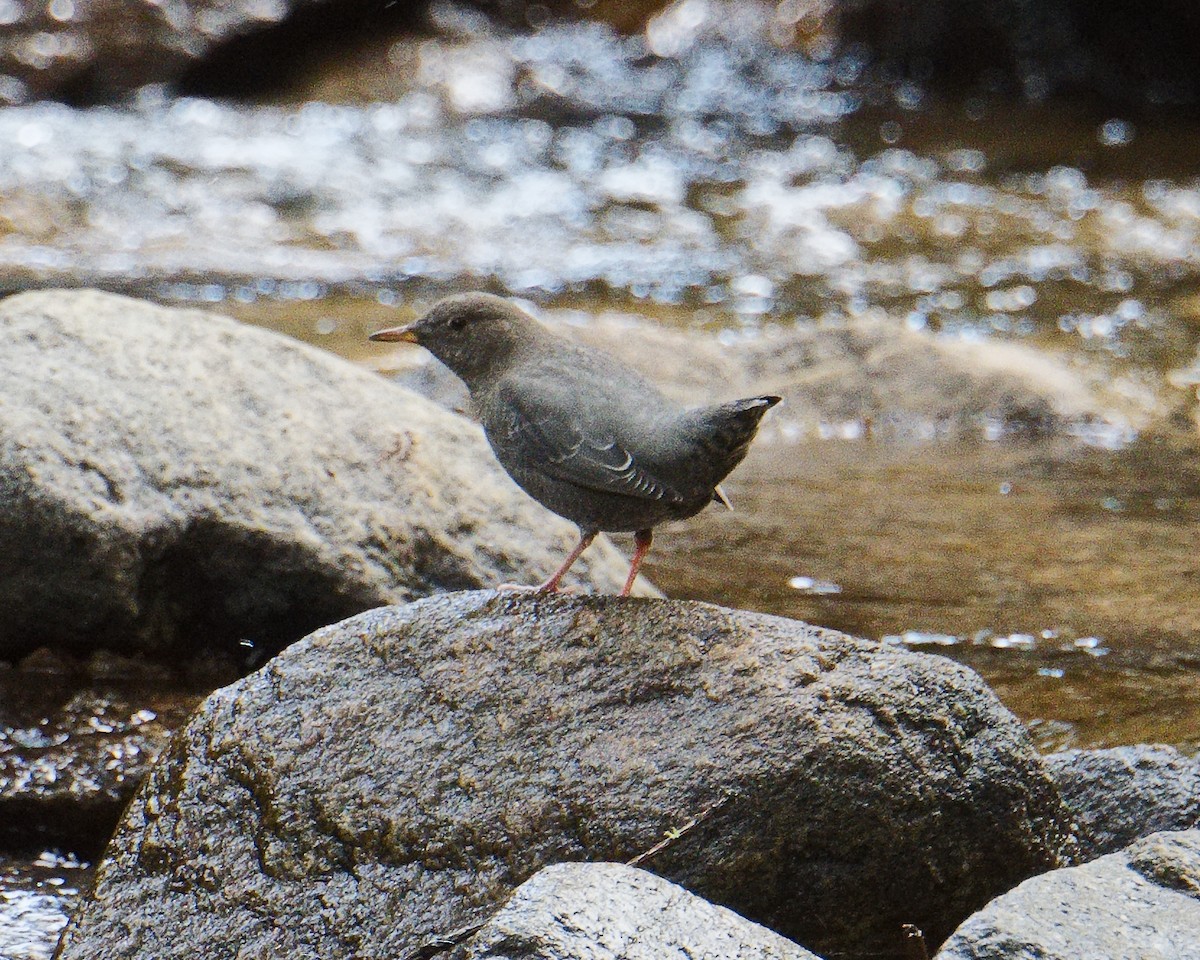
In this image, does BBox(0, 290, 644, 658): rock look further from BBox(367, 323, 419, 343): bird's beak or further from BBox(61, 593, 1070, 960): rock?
BBox(61, 593, 1070, 960): rock

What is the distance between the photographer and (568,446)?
144 inches

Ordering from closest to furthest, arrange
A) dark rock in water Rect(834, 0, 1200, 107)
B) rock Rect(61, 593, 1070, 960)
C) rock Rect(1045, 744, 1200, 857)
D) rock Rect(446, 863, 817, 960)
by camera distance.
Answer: rock Rect(446, 863, 817, 960)
rock Rect(61, 593, 1070, 960)
rock Rect(1045, 744, 1200, 857)
dark rock in water Rect(834, 0, 1200, 107)

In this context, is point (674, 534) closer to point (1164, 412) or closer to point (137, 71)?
point (1164, 412)

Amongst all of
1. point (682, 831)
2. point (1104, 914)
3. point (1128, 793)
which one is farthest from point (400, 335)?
point (1104, 914)

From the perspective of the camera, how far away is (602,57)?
1480cm

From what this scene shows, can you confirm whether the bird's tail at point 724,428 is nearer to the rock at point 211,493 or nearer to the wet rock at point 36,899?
the rock at point 211,493

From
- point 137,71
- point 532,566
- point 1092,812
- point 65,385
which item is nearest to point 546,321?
point 532,566

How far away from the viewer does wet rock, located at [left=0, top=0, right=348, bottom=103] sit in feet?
43.2

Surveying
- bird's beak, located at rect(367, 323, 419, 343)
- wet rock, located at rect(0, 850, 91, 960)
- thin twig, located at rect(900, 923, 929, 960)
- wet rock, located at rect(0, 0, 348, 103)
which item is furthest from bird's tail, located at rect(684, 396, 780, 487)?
wet rock, located at rect(0, 0, 348, 103)

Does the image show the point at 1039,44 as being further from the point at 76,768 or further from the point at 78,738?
the point at 76,768

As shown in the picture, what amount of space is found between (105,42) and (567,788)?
1199 centimetres

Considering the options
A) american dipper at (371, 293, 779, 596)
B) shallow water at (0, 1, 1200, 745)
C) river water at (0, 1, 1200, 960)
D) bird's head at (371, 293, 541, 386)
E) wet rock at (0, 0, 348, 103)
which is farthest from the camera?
wet rock at (0, 0, 348, 103)

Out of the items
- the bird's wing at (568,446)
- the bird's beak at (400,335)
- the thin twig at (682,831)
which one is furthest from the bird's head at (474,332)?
the thin twig at (682,831)

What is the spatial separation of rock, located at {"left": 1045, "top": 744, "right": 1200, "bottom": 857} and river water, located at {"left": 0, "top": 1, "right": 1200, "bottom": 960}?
626 millimetres
